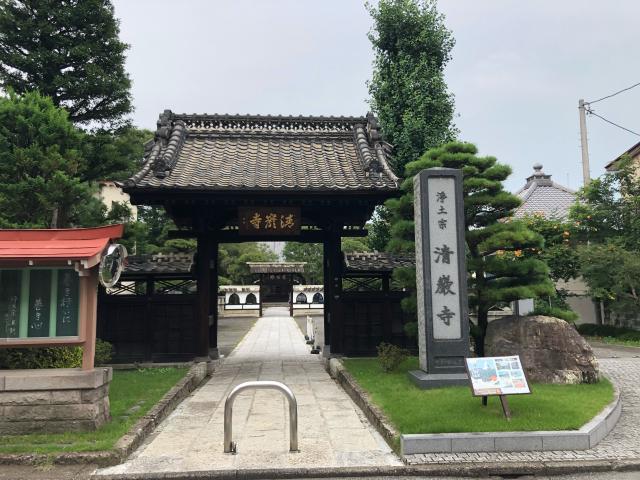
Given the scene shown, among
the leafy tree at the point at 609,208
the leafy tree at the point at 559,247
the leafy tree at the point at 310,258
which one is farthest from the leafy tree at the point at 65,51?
the leafy tree at the point at 310,258

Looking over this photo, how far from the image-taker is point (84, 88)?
15750mm

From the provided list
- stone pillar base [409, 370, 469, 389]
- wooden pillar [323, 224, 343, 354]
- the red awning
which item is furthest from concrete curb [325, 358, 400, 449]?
the red awning

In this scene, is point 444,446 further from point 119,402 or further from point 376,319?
point 376,319

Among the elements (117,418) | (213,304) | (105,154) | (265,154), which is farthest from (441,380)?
(105,154)

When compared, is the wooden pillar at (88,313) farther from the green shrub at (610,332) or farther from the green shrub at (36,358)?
the green shrub at (610,332)

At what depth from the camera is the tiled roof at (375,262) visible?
12594 mm

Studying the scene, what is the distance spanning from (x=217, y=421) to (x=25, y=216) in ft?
28.3

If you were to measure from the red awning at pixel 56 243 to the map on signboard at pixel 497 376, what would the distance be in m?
5.63

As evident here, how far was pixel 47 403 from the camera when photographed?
6578 mm

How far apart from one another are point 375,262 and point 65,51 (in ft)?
41.2

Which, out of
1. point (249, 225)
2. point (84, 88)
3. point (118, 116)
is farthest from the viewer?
point (118, 116)

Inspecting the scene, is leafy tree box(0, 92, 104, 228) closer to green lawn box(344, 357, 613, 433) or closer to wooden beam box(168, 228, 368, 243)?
wooden beam box(168, 228, 368, 243)

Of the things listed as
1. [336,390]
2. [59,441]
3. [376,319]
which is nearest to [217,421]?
[59,441]

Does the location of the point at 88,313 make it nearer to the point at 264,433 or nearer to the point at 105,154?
the point at 264,433
